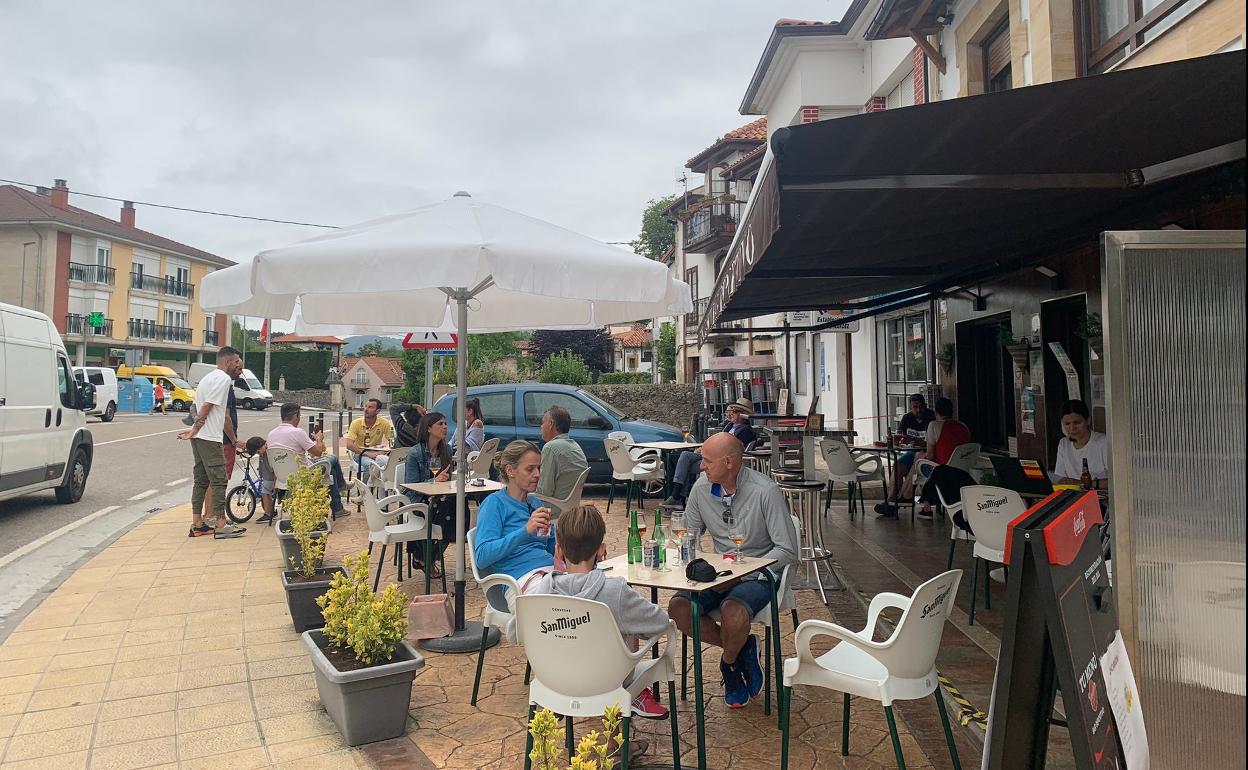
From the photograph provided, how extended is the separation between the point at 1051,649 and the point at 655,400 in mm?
23624

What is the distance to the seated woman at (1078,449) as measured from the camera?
5793 millimetres

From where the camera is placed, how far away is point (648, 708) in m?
3.62

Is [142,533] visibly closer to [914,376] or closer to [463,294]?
[463,294]

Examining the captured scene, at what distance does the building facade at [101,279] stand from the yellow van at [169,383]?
3437 mm

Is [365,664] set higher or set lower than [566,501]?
lower

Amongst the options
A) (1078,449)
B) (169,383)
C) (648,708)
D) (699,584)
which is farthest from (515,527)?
(169,383)

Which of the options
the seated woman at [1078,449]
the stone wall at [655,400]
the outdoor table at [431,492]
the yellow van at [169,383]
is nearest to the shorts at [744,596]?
the outdoor table at [431,492]

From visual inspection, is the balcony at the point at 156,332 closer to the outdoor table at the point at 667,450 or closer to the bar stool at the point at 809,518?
the outdoor table at the point at 667,450

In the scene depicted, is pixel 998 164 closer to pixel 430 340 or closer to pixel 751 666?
pixel 751 666

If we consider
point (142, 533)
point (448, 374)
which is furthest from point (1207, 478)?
point (448, 374)

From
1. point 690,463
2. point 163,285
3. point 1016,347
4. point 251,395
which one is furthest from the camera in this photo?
point 163,285

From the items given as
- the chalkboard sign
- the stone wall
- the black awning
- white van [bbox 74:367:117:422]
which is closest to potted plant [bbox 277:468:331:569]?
the black awning

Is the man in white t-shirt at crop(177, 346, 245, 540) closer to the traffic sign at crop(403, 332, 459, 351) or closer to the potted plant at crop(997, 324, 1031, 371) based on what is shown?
the traffic sign at crop(403, 332, 459, 351)

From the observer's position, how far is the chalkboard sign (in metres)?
1.83
